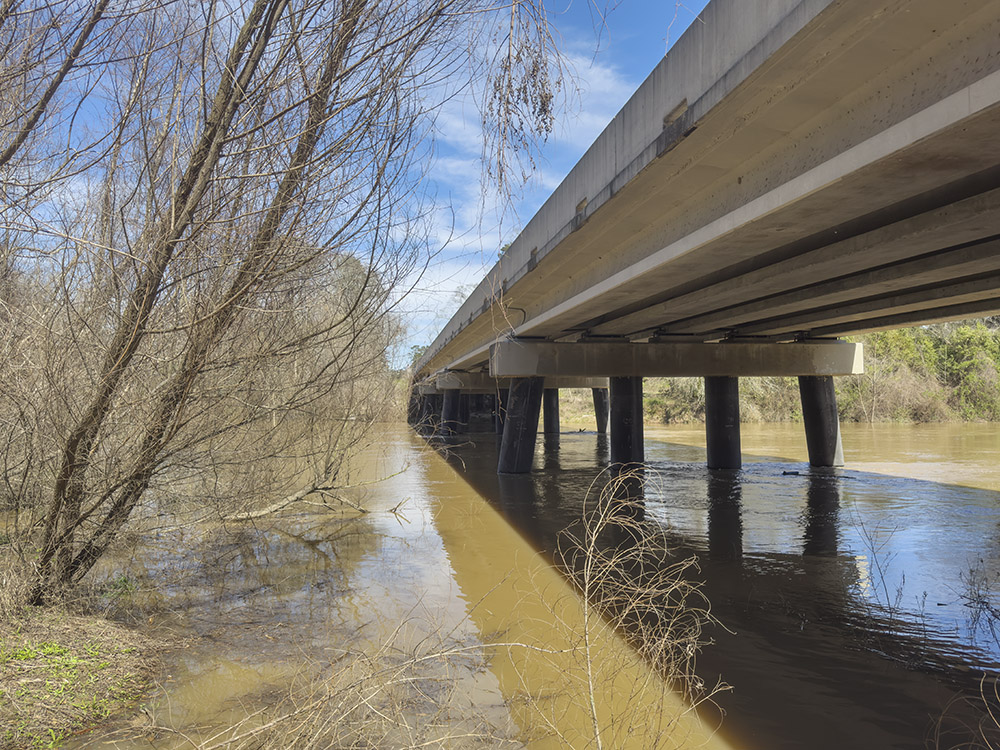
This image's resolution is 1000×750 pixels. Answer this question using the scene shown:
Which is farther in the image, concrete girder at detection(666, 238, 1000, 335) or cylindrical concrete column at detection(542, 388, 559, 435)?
cylindrical concrete column at detection(542, 388, 559, 435)

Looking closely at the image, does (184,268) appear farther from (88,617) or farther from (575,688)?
(575,688)

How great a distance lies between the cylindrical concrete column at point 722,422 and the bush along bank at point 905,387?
20491mm

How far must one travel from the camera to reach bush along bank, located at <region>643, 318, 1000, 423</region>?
34.8 meters

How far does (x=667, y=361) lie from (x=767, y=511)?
4540 mm

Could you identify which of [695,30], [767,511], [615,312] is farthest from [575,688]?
[615,312]

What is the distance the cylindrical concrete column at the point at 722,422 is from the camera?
1692cm

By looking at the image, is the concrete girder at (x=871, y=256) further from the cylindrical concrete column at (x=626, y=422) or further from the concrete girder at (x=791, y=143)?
the cylindrical concrete column at (x=626, y=422)

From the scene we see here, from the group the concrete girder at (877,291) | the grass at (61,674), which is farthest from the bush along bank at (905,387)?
the grass at (61,674)

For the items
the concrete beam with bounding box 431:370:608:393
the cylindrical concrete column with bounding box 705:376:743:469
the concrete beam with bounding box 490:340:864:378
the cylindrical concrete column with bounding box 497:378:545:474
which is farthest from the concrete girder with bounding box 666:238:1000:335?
the concrete beam with bounding box 431:370:608:393

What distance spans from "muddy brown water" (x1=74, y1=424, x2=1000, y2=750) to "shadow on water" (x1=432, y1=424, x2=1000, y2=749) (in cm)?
2

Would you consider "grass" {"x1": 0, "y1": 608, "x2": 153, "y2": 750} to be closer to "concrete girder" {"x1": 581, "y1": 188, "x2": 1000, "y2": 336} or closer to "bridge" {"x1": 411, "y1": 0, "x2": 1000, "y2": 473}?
"bridge" {"x1": 411, "y1": 0, "x2": 1000, "y2": 473}

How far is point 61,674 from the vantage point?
454 cm

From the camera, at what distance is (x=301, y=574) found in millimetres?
7832

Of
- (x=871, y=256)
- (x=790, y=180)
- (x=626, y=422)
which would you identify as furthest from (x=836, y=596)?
(x=626, y=422)
